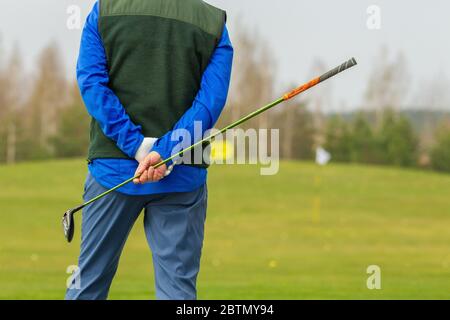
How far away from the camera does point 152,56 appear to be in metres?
3.80

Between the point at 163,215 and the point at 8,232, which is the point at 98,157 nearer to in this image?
the point at 163,215

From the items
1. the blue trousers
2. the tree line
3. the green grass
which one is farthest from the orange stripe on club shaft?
the tree line

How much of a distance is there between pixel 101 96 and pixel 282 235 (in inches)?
607

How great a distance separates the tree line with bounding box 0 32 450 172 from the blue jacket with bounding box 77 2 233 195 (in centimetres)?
2849

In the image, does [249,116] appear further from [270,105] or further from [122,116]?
[122,116]

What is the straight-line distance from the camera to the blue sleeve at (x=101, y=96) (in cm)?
374

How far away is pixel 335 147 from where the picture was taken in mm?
35438

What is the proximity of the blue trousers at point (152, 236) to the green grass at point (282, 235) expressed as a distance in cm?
305

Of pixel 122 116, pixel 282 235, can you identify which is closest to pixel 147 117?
pixel 122 116

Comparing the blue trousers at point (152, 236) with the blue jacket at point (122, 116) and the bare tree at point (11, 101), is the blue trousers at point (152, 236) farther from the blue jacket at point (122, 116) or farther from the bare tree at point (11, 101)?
the bare tree at point (11, 101)

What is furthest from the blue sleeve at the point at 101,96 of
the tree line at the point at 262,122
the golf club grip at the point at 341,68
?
the tree line at the point at 262,122

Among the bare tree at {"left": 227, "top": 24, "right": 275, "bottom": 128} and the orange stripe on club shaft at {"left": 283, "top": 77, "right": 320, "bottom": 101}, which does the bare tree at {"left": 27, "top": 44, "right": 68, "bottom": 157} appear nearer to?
the bare tree at {"left": 227, "top": 24, "right": 275, "bottom": 128}
